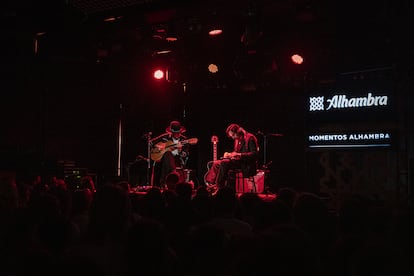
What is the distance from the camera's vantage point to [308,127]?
10984mm

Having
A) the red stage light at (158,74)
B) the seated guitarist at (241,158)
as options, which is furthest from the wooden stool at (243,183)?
the red stage light at (158,74)

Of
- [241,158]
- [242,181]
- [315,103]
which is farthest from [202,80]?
[242,181]

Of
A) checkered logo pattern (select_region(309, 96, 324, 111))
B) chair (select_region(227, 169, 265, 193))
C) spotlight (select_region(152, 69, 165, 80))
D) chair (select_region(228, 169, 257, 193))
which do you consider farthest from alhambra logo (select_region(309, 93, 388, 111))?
spotlight (select_region(152, 69, 165, 80))

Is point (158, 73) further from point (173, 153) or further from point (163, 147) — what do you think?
point (173, 153)

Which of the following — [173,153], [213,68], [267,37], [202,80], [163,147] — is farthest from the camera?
[202,80]

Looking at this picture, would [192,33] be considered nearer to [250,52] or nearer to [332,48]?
[250,52]

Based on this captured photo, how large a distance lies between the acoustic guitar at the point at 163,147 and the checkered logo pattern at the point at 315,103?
2.99 metres

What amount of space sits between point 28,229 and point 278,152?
9267 mm

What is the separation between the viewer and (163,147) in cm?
1132

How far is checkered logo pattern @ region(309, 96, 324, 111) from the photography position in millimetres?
10547

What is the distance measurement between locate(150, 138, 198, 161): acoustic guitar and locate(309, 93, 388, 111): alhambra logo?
3092 mm

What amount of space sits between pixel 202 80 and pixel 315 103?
3110 millimetres

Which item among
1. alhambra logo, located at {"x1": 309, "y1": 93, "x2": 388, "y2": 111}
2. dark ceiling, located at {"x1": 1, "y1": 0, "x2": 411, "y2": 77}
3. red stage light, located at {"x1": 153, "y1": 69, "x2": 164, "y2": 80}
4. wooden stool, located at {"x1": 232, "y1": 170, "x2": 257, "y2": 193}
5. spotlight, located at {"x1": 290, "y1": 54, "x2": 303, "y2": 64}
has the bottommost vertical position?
wooden stool, located at {"x1": 232, "y1": 170, "x2": 257, "y2": 193}

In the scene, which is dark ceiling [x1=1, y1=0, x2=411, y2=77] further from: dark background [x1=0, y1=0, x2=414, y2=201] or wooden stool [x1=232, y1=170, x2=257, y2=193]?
wooden stool [x1=232, y1=170, x2=257, y2=193]
